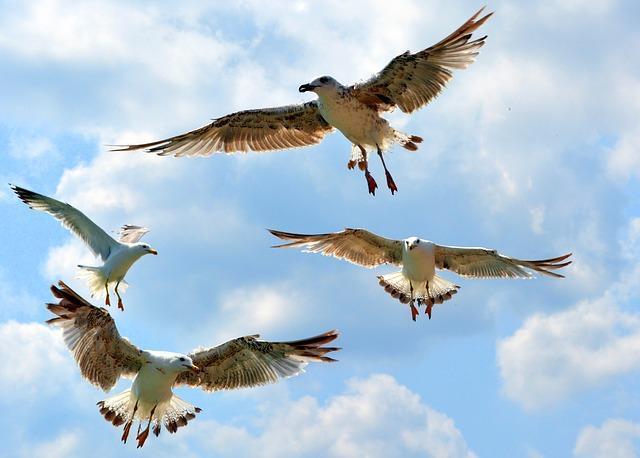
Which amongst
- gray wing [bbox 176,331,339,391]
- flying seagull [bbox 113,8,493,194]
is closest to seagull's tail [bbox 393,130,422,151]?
flying seagull [bbox 113,8,493,194]

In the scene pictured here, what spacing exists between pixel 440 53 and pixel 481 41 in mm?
615

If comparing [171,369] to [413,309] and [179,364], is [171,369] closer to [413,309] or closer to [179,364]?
[179,364]

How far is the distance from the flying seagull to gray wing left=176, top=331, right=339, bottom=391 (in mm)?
3005

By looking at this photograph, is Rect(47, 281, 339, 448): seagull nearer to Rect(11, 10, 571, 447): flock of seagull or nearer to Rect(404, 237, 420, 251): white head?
Rect(11, 10, 571, 447): flock of seagull

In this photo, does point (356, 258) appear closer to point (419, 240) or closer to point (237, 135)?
point (419, 240)

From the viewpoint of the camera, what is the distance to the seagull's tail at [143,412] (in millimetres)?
15227

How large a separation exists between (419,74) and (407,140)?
1.26 metres

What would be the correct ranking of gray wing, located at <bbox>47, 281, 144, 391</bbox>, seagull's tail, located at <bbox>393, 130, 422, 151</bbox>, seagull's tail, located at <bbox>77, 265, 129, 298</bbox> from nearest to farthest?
gray wing, located at <bbox>47, 281, 144, 391</bbox>
seagull's tail, located at <bbox>393, 130, 422, 151</bbox>
seagull's tail, located at <bbox>77, 265, 129, 298</bbox>

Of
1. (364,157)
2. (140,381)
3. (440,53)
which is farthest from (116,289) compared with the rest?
(440,53)

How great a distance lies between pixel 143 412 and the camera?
50.2ft

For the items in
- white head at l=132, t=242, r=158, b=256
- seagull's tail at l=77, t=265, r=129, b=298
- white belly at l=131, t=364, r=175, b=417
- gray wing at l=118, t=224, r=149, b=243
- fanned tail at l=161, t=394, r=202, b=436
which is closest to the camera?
white belly at l=131, t=364, r=175, b=417

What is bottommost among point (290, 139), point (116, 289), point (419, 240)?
point (116, 289)

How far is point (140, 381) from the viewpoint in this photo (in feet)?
49.4

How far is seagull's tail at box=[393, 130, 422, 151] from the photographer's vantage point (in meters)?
17.2
